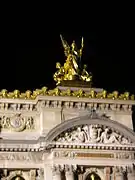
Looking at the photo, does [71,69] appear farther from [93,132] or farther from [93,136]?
[93,136]

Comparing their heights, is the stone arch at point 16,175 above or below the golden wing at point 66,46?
below

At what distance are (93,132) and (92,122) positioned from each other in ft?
1.46

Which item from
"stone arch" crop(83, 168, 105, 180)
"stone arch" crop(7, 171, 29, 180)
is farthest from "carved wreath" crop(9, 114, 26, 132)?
"stone arch" crop(83, 168, 105, 180)

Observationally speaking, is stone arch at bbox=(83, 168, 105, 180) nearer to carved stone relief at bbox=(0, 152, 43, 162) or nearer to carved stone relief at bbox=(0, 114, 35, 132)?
carved stone relief at bbox=(0, 152, 43, 162)

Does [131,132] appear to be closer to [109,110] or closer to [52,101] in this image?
[109,110]

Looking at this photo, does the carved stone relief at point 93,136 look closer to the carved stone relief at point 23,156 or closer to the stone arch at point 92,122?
the stone arch at point 92,122

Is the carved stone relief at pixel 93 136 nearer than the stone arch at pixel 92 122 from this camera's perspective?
No

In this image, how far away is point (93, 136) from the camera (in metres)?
24.2

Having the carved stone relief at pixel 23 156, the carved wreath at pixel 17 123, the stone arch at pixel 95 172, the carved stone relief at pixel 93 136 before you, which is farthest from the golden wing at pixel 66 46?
the stone arch at pixel 95 172

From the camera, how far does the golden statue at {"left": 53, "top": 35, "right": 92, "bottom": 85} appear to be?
2683 centimetres

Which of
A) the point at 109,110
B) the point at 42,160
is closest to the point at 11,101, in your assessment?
the point at 42,160

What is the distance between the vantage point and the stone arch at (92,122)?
77.8 feet

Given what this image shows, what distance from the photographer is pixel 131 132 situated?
2459 cm

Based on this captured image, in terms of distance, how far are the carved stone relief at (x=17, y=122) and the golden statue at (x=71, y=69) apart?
8.94 feet
